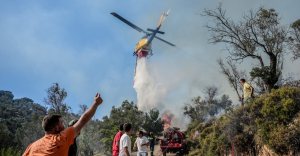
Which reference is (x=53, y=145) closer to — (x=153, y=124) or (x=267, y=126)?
(x=267, y=126)

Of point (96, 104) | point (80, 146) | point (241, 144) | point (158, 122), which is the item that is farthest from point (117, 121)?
point (96, 104)

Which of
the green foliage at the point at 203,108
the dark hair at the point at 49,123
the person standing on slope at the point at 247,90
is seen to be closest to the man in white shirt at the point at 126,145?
the dark hair at the point at 49,123

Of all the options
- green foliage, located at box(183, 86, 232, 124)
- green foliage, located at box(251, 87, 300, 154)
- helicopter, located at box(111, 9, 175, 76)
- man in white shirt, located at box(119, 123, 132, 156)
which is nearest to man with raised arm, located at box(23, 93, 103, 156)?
man in white shirt, located at box(119, 123, 132, 156)

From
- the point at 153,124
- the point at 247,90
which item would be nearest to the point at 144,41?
the point at 153,124

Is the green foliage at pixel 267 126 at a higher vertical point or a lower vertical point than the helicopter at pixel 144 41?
lower

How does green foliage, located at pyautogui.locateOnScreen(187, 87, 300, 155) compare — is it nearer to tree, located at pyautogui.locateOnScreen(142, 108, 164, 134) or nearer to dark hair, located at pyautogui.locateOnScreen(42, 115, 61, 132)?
dark hair, located at pyautogui.locateOnScreen(42, 115, 61, 132)

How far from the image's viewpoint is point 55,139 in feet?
8.09

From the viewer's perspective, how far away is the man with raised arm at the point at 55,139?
2430 mm

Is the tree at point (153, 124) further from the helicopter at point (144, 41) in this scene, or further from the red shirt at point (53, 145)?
the red shirt at point (53, 145)

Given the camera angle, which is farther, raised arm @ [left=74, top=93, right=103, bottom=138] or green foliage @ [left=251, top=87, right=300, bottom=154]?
green foliage @ [left=251, top=87, right=300, bottom=154]

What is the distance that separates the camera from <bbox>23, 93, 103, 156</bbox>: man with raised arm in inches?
95.7

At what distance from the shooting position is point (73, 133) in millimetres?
2586

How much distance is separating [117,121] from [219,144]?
20.6m

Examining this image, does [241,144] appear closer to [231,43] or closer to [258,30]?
[231,43]
